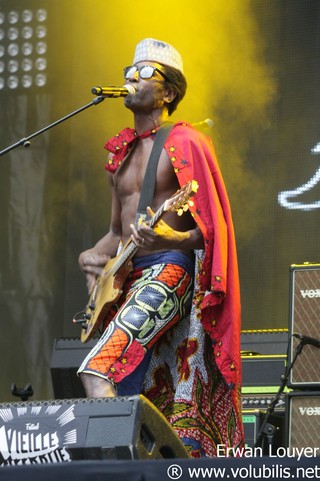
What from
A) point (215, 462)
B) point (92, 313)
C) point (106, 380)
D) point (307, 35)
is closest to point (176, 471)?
point (215, 462)

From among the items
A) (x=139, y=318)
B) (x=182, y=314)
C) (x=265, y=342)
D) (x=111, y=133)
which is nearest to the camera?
(x=139, y=318)

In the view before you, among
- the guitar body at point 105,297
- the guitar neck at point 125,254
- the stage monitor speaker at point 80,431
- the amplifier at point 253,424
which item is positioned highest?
the guitar neck at point 125,254

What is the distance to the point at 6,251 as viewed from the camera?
746cm

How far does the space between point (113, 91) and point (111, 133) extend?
305 centimetres

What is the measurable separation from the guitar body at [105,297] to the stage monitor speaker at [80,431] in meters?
1.16

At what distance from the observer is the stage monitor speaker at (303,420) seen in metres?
5.07

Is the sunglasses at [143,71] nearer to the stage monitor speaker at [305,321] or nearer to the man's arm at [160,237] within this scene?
the man's arm at [160,237]

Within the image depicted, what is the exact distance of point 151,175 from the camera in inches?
175

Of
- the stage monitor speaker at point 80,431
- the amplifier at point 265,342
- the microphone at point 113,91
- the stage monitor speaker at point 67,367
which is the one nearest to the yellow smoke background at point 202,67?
the amplifier at point 265,342

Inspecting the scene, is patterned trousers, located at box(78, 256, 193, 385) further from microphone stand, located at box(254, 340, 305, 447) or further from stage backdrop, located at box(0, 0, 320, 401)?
stage backdrop, located at box(0, 0, 320, 401)

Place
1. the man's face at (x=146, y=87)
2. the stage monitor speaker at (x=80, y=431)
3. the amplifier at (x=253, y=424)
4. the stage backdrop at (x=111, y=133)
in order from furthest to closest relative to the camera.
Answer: the stage backdrop at (x=111, y=133), the amplifier at (x=253, y=424), the man's face at (x=146, y=87), the stage monitor speaker at (x=80, y=431)

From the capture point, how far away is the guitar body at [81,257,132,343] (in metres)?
4.36

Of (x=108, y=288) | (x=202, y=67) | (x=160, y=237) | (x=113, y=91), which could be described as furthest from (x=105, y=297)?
(x=202, y=67)

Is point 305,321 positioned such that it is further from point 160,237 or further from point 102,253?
point 160,237
